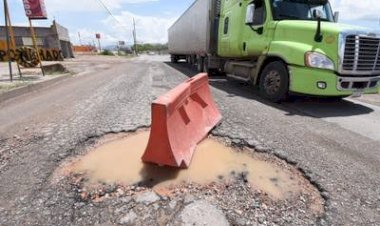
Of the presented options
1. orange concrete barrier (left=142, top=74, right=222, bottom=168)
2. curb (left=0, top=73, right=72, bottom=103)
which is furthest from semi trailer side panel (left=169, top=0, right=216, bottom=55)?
orange concrete barrier (left=142, top=74, right=222, bottom=168)

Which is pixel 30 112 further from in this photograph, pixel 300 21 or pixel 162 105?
pixel 300 21

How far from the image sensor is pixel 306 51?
6.07m

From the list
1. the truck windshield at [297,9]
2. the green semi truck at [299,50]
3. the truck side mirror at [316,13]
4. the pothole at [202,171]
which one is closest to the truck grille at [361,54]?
the green semi truck at [299,50]

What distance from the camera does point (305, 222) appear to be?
7.97 ft

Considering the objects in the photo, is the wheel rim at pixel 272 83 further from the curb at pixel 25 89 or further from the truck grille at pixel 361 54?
the curb at pixel 25 89

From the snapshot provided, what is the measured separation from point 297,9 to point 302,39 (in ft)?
4.60

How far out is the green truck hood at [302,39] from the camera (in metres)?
5.94

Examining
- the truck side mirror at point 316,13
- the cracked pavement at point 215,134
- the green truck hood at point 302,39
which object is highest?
the truck side mirror at point 316,13

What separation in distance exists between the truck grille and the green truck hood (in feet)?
0.60

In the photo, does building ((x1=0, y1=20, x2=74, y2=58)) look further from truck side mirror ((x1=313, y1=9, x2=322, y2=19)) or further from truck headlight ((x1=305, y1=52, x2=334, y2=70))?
truck headlight ((x1=305, y1=52, x2=334, y2=70))

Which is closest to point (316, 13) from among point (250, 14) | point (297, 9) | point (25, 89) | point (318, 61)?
point (297, 9)

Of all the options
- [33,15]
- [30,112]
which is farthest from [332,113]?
[33,15]

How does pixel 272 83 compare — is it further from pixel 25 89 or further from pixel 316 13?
pixel 25 89

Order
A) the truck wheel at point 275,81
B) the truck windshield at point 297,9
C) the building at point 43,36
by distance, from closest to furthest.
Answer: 1. the truck wheel at point 275,81
2. the truck windshield at point 297,9
3. the building at point 43,36
